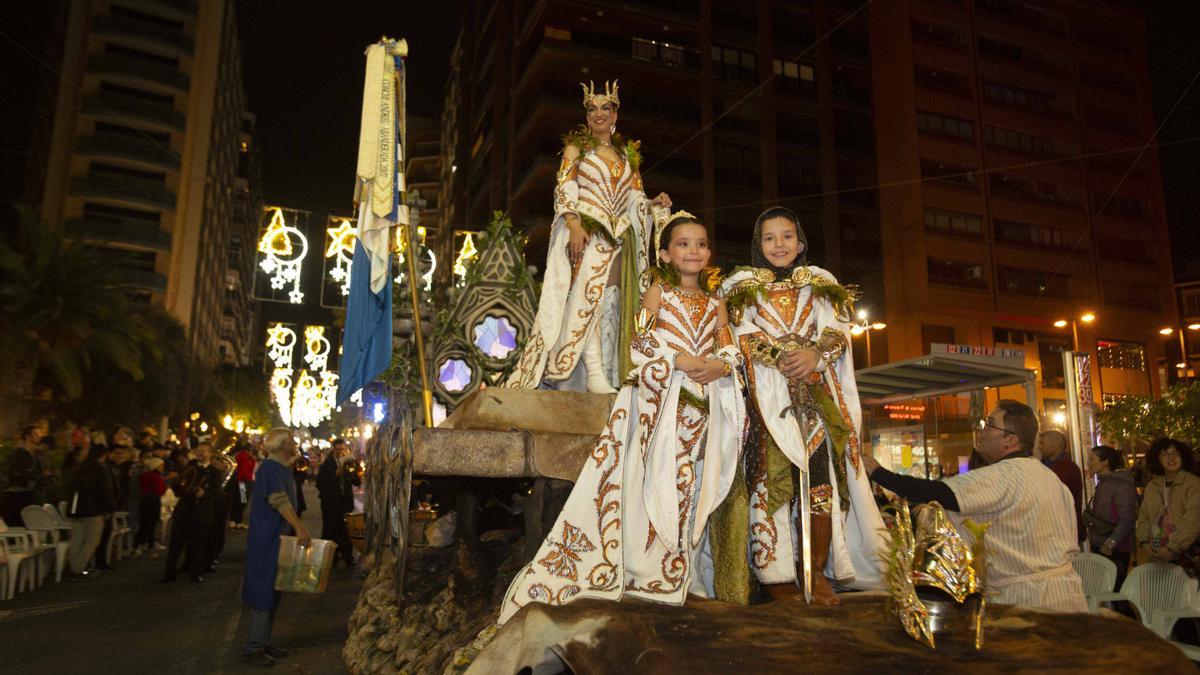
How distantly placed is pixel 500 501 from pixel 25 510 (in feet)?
24.0

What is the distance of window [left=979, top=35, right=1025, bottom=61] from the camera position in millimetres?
40062

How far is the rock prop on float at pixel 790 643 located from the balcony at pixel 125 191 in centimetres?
5100

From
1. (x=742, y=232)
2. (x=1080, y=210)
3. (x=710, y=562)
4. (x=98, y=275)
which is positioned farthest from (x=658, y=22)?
(x=710, y=562)

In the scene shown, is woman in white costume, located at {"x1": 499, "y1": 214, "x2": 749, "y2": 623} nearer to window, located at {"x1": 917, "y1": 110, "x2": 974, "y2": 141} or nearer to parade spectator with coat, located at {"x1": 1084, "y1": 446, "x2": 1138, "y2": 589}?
parade spectator with coat, located at {"x1": 1084, "y1": 446, "x2": 1138, "y2": 589}

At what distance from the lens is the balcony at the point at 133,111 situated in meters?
46.1

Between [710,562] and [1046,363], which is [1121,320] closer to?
[1046,363]

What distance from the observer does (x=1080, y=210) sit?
39.0 m

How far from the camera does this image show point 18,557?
9812 mm

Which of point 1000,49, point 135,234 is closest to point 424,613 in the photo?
point 1000,49

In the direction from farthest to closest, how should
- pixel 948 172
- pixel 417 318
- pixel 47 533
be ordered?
1. pixel 948 172
2. pixel 47 533
3. pixel 417 318

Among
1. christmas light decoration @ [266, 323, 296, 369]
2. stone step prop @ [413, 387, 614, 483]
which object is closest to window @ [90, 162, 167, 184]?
christmas light decoration @ [266, 323, 296, 369]

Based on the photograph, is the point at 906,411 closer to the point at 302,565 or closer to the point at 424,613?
the point at 302,565

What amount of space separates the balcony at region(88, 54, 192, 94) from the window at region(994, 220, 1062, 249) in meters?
45.6

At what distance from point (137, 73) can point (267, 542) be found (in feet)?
164
